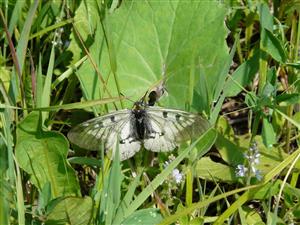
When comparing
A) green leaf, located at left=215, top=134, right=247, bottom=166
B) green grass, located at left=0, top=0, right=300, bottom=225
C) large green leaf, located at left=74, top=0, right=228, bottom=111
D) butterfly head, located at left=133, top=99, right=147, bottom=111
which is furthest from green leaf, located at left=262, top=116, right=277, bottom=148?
butterfly head, located at left=133, top=99, right=147, bottom=111

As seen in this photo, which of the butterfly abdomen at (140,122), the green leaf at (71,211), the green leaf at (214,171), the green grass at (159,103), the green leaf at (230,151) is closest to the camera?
the green leaf at (71,211)

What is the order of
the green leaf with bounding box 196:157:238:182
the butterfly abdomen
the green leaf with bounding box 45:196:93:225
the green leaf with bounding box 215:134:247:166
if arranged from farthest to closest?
the green leaf with bounding box 215:134:247:166
the green leaf with bounding box 196:157:238:182
the butterfly abdomen
the green leaf with bounding box 45:196:93:225

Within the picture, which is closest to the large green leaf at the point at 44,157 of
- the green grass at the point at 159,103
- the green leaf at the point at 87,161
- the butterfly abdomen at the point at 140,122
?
the green grass at the point at 159,103

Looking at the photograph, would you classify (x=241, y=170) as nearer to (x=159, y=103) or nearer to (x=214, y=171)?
(x=214, y=171)

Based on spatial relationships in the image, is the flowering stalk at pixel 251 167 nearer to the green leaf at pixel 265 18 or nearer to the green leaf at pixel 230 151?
the green leaf at pixel 230 151

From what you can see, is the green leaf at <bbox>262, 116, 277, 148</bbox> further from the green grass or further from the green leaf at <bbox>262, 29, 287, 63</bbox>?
the green leaf at <bbox>262, 29, 287, 63</bbox>

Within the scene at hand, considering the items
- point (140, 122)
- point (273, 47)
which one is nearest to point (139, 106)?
point (140, 122)

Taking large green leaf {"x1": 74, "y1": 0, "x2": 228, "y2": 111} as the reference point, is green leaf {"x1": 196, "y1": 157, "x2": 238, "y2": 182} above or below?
below
